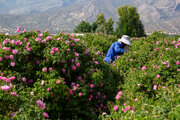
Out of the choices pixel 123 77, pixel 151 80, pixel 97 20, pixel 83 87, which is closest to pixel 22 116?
pixel 83 87

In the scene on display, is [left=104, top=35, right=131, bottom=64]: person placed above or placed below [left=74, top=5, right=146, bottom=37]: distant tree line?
below

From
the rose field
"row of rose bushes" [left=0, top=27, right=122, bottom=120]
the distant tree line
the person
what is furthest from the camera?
the distant tree line

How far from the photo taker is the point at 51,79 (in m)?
3.17

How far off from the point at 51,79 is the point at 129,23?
50.8 metres

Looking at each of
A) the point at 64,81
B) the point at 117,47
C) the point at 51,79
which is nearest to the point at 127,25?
the point at 117,47

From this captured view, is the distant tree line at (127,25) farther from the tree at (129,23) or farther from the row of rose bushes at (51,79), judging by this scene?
the row of rose bushes at (51,79)

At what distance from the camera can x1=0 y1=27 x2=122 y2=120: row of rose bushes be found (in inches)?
116

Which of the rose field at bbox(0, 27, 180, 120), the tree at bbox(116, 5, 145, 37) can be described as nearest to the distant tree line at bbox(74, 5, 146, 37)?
the tree at bbox(116, 5, 145, 37)

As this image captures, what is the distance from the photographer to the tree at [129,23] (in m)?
46.7

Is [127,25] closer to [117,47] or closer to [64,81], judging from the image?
[117,47]

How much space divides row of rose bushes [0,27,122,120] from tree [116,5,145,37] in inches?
1669

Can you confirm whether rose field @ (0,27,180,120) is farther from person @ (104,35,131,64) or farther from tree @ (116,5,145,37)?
tree @ (116,5,145,37)

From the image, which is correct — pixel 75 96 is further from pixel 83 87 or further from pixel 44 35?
pixel 44 35

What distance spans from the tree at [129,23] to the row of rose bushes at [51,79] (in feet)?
139
